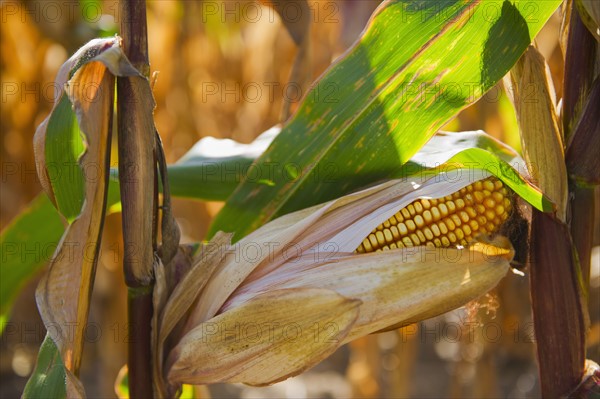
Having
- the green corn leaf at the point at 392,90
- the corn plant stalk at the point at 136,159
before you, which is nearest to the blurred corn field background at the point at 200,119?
the green corn leaf at the point at 392,90

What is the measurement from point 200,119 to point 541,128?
2.12m

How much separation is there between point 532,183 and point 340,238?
0.22 metres

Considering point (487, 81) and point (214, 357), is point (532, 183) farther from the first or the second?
point (214, 357)

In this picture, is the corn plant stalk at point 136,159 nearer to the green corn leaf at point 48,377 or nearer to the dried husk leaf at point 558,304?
the green corn leaf at point 48,377

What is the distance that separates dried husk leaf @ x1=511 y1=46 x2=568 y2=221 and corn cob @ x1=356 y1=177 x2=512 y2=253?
0.15 feet

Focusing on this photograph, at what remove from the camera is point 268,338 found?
2.43 feet

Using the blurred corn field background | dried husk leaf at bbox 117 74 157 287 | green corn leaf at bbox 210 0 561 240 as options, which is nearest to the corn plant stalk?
dried husk leaf at bbox 117 74 157 287

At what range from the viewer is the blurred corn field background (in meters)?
2.37

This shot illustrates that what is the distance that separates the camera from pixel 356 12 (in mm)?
1318

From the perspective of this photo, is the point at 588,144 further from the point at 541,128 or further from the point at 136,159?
the point at 136,159

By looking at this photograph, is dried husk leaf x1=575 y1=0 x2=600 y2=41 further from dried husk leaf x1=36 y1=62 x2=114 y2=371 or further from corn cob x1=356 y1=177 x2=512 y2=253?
dried husk leaf x1=36 y1=62 x2=114 y2=371

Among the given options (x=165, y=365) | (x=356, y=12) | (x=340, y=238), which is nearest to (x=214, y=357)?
(x=165, y=365)

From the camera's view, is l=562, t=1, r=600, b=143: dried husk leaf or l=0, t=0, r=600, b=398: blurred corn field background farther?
l=0, t=0, r=600, b=398: blurred corn field background

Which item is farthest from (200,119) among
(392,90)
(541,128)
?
(541,128)
